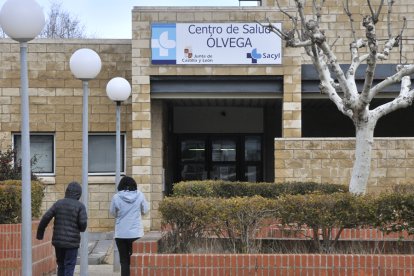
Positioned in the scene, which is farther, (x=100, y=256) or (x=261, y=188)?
(x=261, y=188)

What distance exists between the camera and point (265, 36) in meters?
16.9

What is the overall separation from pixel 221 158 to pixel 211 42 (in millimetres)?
5661

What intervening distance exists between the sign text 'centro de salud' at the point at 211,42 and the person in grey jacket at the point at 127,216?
7246 millimetres

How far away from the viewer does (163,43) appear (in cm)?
1684

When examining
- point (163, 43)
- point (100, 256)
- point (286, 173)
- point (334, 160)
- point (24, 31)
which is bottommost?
point (100, 256)

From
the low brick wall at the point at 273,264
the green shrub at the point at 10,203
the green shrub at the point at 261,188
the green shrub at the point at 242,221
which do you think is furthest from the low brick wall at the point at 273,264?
the green shrub at the point at 261,188

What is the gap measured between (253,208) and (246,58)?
8.53 meters

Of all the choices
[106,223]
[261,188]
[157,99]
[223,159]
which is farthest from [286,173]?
[223,159]

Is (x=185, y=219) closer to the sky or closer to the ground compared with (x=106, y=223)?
closer to the sky

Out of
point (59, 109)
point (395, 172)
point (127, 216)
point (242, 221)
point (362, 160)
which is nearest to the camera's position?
point (242, 221)

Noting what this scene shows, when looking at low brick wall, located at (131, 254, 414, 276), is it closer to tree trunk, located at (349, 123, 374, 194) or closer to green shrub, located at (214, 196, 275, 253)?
green shrub, located at (214, 196, 275, 253)

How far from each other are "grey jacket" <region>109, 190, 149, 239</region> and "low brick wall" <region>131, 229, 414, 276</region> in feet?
4.33

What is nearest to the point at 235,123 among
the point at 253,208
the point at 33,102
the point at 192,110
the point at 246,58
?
the point at 192,110

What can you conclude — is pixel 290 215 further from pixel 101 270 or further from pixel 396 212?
pixel 101 270
